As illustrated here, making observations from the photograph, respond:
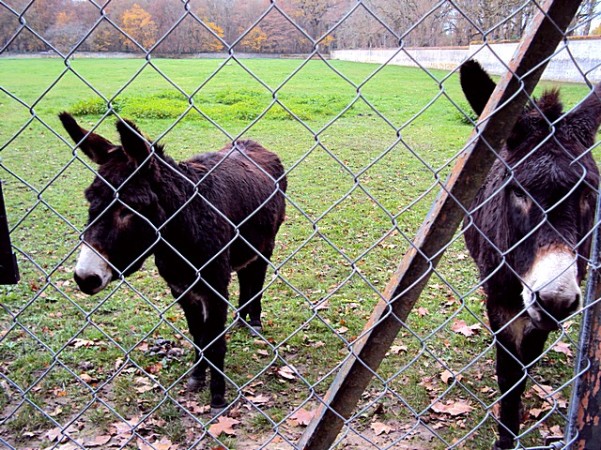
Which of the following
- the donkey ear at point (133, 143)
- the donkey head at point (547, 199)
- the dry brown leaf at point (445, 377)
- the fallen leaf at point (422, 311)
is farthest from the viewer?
the fallen leaf at point (422, 311)

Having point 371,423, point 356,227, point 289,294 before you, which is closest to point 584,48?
point 356,227

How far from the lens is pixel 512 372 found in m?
3.06

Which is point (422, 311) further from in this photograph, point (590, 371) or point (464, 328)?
point (590, 371)

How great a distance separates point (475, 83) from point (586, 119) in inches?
45.2

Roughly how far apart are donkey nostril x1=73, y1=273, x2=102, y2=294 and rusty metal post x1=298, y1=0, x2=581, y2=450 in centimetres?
145

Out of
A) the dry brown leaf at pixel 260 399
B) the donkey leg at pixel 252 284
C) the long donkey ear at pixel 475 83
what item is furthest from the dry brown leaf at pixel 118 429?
the long donkey ear at pixel 475 83

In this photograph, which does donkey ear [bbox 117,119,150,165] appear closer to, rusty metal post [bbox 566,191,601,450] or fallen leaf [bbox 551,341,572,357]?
rusty metal post [bbox 566,191,601,450]

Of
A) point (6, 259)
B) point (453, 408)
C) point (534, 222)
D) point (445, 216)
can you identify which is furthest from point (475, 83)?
point (453, 408)

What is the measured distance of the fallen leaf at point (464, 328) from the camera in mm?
4496

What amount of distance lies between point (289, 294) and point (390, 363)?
1.58m

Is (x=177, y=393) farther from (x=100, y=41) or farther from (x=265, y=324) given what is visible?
(x=100, y=41)

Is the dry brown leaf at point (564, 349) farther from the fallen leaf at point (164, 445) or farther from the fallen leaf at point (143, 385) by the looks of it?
the fallen leaf at point (143, 385)

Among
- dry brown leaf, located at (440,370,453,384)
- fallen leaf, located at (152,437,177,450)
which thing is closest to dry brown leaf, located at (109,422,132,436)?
fallen leaf, located at (152,437,177,450)

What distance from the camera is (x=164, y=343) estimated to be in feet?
14.2
